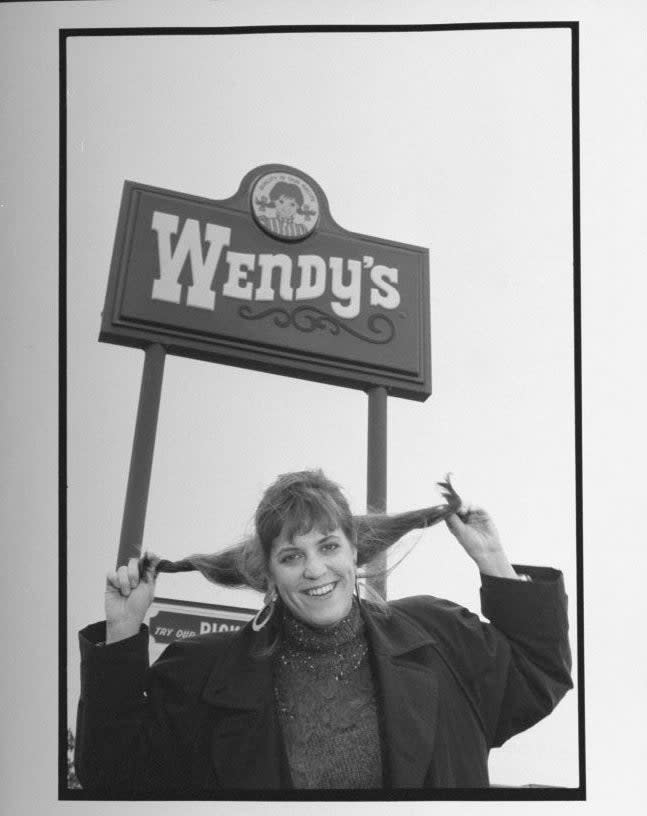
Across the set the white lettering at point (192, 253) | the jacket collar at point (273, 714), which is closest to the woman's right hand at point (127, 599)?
the jacket collar at point (273, 714)

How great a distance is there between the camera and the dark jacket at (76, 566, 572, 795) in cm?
230

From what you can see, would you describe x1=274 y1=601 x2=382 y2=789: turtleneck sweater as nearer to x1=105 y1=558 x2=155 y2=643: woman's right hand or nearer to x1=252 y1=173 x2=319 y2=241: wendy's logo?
x1=105 y1=558 x2=155 y2=643: woman's right hand

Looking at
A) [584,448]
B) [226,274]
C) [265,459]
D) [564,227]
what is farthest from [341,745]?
[564,227]

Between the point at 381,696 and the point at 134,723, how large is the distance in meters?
0.46

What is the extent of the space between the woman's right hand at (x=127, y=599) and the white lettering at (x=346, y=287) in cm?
63

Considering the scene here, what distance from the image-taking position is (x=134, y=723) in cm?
231

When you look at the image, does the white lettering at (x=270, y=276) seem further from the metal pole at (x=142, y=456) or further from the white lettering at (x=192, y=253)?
the metal pole at (x=142, y=456)

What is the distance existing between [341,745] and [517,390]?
762 millimetres

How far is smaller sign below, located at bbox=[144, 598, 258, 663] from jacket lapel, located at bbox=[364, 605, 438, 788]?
25 centimetres

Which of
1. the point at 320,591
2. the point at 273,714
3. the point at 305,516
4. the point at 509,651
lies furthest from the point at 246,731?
the point at 509,651

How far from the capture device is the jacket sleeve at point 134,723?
2.32 metres

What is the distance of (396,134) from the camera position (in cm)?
254

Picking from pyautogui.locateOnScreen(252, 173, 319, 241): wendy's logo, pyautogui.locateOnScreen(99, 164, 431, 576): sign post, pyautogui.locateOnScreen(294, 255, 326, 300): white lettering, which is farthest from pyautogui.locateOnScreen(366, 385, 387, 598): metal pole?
pyautogui.locateOnScreen(252, 173, 319, 241): wendy's logo

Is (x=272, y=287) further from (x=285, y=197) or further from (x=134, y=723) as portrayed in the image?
(x=134, y=723)
